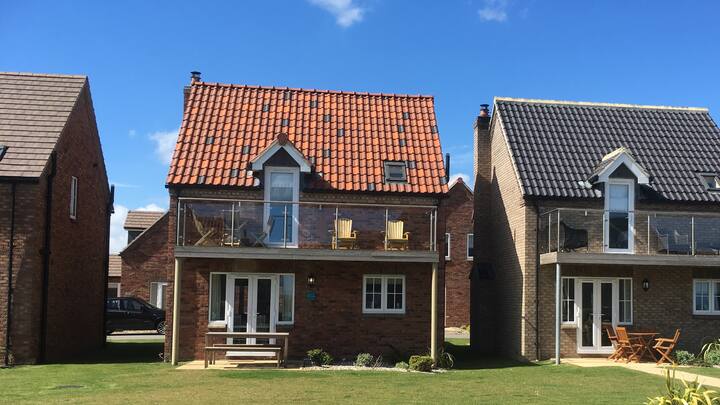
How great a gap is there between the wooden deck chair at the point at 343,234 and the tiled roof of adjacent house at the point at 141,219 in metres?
22.4

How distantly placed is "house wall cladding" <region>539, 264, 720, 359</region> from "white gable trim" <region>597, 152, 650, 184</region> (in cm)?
246

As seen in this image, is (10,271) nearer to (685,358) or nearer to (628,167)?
(628,167)

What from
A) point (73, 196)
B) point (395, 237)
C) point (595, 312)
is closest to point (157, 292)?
point (73, 196)

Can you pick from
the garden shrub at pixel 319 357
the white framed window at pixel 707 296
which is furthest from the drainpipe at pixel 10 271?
the white framed window at pixel 707 296

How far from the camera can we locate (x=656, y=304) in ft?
65.0

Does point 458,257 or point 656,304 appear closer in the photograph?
point 656,304

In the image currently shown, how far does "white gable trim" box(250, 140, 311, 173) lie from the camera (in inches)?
733

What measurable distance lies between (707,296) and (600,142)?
5.44 m

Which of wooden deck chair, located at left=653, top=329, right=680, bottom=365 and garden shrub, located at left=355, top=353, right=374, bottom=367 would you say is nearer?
garden shrub, located at left=355, top=353, right=374, bottom=367

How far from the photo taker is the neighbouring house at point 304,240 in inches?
695

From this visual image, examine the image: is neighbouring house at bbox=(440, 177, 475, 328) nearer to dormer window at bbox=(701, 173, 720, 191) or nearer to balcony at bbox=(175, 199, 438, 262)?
dormer window at bbox=(701, 173, 720, 191)

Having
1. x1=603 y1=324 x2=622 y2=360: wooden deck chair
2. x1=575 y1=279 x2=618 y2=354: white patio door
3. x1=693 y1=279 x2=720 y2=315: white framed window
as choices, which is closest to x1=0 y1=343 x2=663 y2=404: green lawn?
x1=575 y1=279 x2=618 y2=354: white patio door

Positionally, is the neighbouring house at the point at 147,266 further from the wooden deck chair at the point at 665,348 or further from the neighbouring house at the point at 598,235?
the wooden deck chair at the point at 665,348

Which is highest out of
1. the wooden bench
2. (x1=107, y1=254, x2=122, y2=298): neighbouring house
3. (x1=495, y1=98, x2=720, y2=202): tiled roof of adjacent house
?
(x1=495, y1=98, x2=720, y2=202): tiled roof of adjacent house
